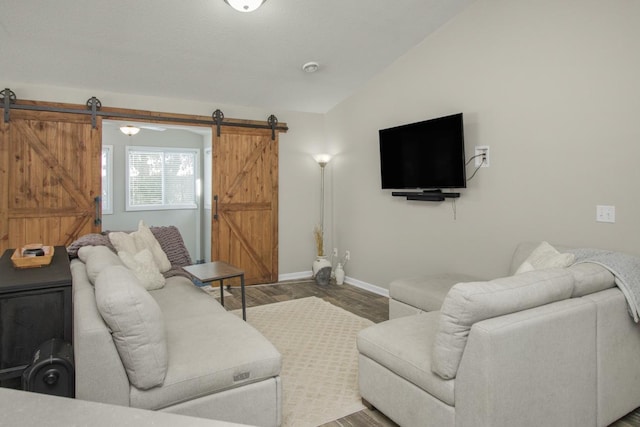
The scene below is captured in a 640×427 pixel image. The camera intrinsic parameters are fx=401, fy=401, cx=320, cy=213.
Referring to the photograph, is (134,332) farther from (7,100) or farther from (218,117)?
(218,117)

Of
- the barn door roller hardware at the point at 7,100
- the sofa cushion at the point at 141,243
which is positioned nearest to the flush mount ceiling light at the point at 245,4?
the sofa cushion at the point at 141,243

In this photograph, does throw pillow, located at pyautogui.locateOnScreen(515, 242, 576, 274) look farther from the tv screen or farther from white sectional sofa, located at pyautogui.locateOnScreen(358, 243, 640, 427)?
the tv screen

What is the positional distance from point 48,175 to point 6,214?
1.80 ft

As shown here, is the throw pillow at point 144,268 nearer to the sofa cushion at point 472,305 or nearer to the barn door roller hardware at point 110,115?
the barn door roller hardware at point 110,115

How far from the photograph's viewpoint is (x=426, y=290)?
3.33 meters

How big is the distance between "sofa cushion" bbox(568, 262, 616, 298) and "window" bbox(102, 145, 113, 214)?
21.4 ft

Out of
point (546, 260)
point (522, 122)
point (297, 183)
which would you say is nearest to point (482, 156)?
point (522, 122)

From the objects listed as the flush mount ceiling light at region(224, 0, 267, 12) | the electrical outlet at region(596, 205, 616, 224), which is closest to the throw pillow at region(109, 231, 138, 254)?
the flush mount ceiling light at region(224, 0, 267, 12)

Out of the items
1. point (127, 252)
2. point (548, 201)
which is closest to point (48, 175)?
point (127, 252)

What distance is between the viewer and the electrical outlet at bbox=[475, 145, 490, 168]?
3.61 metres

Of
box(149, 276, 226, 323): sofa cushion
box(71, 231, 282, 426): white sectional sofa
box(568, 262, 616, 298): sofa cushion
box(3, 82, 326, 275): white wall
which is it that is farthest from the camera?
box(3, 82, 326, 275): white wall

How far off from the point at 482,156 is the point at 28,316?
350cm

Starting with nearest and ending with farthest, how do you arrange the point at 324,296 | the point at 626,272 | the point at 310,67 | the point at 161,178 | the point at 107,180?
the point at 626,272
the point at 310,67
the point at 324,296
the point at 107,180
the point at 161,178

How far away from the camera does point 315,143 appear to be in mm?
5910
